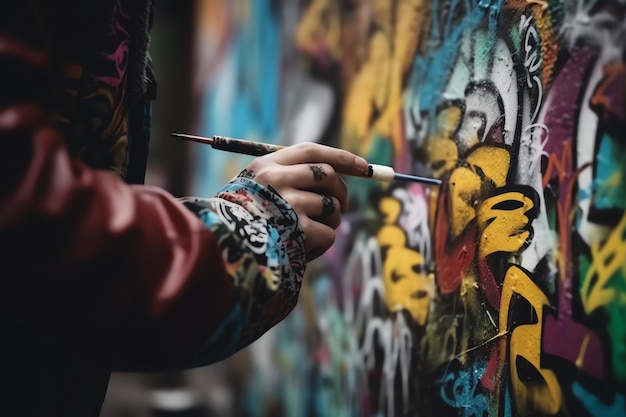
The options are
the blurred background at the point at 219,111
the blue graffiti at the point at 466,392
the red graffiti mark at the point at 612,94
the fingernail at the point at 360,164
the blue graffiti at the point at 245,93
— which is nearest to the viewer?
the red graffiti mark at the point at 612,94

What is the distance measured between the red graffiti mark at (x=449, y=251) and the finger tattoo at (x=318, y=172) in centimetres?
36

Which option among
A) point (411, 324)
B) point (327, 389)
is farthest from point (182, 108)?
point (411, 324)

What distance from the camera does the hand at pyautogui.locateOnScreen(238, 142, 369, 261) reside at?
83 cm

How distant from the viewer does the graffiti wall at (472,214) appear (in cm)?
85

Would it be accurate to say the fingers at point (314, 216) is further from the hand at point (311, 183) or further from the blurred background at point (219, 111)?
the blurred background at point (219, 111)

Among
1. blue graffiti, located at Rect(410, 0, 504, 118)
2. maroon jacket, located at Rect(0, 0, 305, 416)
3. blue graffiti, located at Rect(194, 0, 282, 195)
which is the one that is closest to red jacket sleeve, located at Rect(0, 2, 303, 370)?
maroon jacket, located at Rect(0, 0, 305, 416)

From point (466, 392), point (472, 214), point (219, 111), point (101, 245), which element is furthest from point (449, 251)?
point (219, 111)

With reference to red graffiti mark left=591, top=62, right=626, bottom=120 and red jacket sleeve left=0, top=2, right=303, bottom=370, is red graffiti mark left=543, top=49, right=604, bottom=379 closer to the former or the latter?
red graffiti mark left=591, top=62, right=626, bottom=120

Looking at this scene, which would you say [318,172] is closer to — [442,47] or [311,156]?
[311,156]

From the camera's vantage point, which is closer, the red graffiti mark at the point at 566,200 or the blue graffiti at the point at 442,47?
the red graffiti mark at the point at 566,200

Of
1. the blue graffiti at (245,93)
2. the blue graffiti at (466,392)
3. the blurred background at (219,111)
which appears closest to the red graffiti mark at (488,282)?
the blue graffiti at (466,392)

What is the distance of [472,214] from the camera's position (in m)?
1.11

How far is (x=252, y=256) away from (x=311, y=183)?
0.59 feet

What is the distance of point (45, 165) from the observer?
590 millimetres
